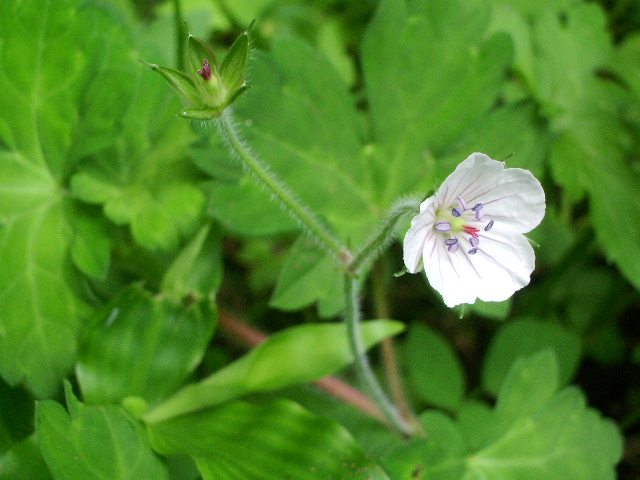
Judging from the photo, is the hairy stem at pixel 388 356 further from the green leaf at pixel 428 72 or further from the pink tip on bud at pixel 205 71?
the pink tip on bud at pixel 205 71

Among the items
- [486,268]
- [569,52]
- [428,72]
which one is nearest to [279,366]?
[486,268]

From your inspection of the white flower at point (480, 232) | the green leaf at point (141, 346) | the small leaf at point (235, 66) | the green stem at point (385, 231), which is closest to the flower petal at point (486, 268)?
the white flower at point (480, 232)

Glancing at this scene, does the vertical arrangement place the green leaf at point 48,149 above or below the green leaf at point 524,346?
above

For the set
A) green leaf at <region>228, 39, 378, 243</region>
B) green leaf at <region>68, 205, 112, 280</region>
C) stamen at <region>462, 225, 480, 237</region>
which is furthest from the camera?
green leaf at <region>228, 39, 378, 243</region>

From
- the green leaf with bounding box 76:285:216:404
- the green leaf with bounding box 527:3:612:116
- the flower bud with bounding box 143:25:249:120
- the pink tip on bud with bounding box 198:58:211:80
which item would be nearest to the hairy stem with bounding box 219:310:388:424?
the green leaf with bounding box 76:285:216:404

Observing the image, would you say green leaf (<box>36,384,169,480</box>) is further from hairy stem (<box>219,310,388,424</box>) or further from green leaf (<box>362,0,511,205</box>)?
green leaf (<box>362,0,511,205</box>)

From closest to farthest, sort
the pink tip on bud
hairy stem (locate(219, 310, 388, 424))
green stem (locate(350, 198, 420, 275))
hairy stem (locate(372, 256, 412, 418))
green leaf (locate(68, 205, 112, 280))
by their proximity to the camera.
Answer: the pink tip on bud < green stem (locate(350, 198, 420, 275)) < green leaf (locate(68, 205, 112, 280)) < hairy stem (locate(219, 310, 388, 424)) < hairy stem (locate(372, 256, 412, 418))

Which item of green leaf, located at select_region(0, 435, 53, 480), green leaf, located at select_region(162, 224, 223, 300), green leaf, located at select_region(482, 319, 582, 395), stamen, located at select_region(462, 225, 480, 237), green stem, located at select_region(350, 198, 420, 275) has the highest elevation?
green stem, located at select_region(350, 198, 420, 275)

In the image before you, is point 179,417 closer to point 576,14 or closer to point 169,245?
point 169,245
